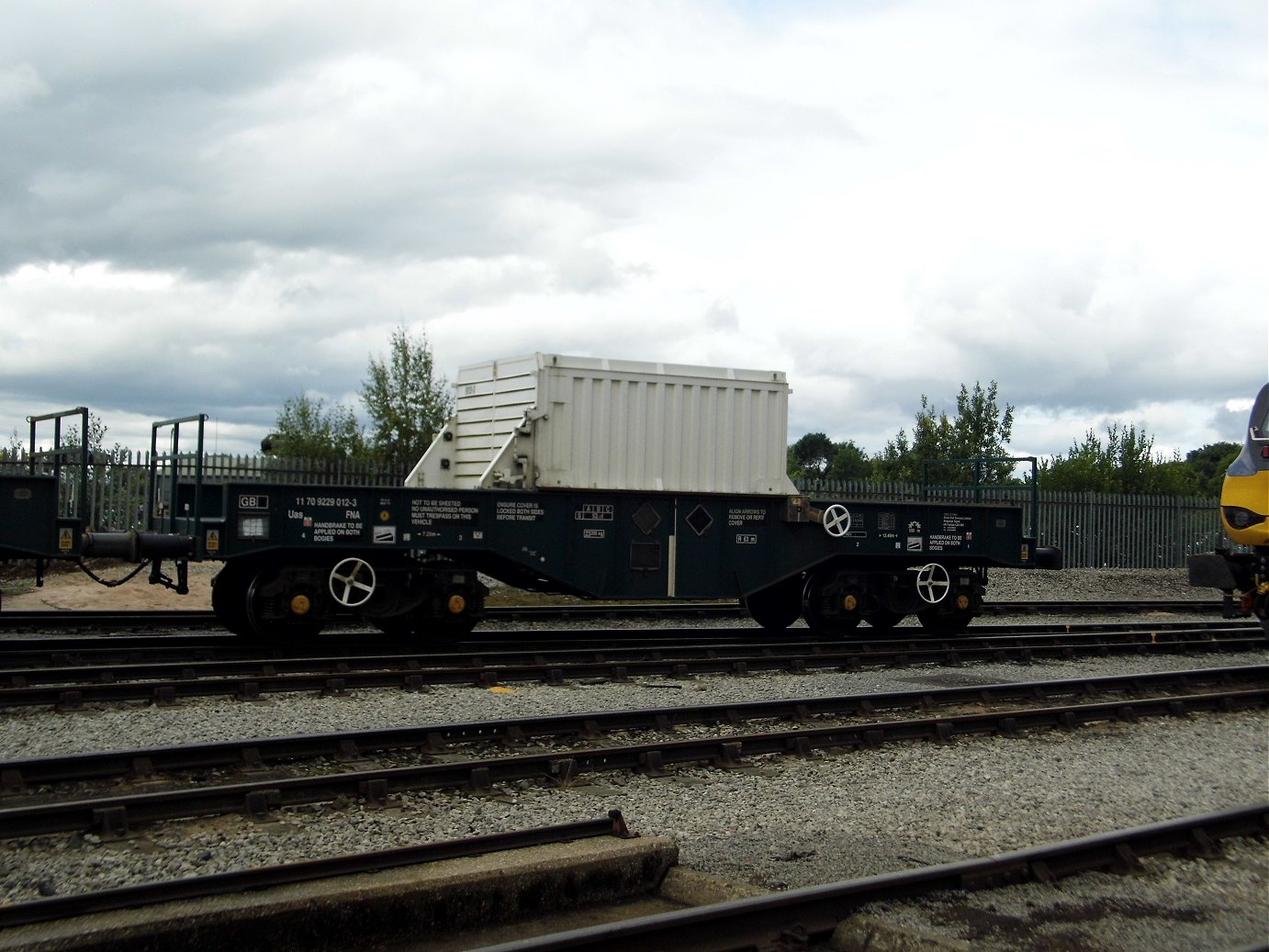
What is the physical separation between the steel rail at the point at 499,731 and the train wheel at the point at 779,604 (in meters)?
5.25

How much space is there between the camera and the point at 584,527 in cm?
1434

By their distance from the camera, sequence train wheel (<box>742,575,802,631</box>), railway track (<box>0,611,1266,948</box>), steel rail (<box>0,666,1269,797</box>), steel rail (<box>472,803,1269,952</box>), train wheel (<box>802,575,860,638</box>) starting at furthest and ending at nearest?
1. train wheel (<box>742,575,802,631</box>)
2. train wheel (<box>802,575,860,638</box>)
3. steel rail (<box>0,666,1269,797</box>)
4. railway track (<box>0,611,1266,948</box>)
5. steel rail (<box>472,803,1269,952</box>)

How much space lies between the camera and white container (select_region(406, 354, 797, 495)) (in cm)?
1438

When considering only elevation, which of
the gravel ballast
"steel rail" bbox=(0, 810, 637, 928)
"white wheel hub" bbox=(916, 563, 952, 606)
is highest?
"white wheel hub" bbox=(916, 563, 952, 606)

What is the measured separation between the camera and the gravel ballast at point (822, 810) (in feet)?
18.0

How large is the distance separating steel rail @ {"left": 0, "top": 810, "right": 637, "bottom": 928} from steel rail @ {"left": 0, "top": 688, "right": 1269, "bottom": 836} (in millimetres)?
1339

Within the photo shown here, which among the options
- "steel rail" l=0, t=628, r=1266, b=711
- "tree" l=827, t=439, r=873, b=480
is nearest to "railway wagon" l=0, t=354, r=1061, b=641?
"steel rail" l=0, t=628, r=1266, b=711

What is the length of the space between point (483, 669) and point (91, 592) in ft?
35.4

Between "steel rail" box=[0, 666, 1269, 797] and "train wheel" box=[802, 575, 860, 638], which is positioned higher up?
"train wheel" box=[802, 575, 860, 638]

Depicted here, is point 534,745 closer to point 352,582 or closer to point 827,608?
point 352,582

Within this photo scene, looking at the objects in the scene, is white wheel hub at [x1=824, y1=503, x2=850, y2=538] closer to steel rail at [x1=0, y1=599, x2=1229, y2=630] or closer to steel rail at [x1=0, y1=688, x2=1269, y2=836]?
steel rail at [x1=0, y1=599, x2=1229, y2=630]

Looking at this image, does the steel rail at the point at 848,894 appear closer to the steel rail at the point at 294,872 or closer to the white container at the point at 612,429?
the steel rail at the point at 294,872

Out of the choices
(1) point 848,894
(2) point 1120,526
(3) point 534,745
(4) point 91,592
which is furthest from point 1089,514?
(1) point 848,894

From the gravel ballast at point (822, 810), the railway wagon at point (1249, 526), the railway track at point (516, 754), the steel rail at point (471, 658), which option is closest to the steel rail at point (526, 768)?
the railway track at point (516, 754)
